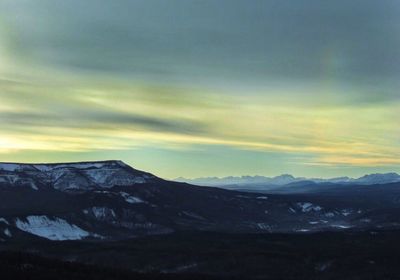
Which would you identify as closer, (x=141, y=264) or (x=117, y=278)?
(x=117, y=278)

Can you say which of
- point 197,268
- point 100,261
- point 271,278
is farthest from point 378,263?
point 100,261

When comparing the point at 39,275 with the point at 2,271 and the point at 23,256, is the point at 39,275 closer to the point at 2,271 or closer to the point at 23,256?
the point at 2,271

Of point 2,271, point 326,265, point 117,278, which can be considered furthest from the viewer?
point 326,265

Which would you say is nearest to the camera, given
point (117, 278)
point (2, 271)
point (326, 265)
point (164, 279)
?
point (2, 271)

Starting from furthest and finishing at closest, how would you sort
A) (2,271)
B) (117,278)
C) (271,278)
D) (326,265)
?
(326,265)
(271,278)
(117,278)
(2,271)

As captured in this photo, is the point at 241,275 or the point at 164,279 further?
the point at 241,275

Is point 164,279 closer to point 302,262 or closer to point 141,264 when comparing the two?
point 141,264

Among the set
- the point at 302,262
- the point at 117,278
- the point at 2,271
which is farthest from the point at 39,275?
the point at 302,262

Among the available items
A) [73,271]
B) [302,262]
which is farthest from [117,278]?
[302,262]

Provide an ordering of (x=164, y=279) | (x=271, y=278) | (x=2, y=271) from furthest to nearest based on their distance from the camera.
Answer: (x=271, y=278)
(x=164, y=279)
(x=2, y=271)
